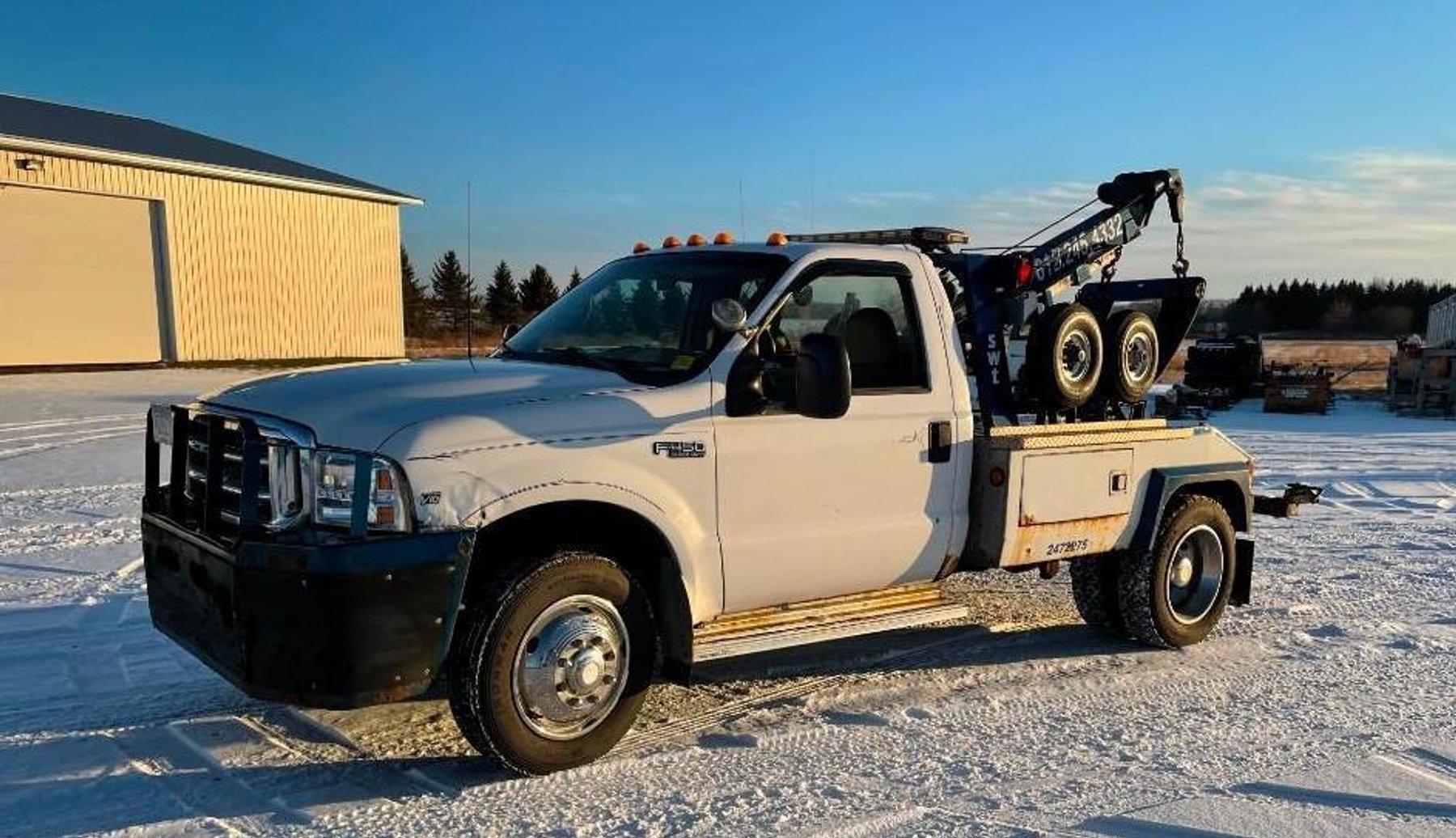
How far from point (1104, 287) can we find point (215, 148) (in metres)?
33.0

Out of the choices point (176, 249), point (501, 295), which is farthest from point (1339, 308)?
point (176, 249)

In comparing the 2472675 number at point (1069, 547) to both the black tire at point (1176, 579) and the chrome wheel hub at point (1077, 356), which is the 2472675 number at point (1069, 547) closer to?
the black tire at point (1176, 579)

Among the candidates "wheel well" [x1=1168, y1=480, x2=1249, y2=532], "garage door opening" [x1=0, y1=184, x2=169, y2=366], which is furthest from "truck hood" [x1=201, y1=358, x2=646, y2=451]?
"garage door opening" [x1=0, y1=184, x2=169, y2=366]

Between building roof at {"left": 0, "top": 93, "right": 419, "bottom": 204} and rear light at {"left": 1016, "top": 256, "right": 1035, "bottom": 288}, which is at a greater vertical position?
building roof at {"left": 0, "top": 93, "right": 419, "bottom": 204}

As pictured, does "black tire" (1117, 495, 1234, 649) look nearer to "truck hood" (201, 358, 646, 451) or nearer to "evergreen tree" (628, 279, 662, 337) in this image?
"evergreen tree" (628, 279, 662, 337)

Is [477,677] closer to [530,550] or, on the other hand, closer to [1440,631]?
[530,550]

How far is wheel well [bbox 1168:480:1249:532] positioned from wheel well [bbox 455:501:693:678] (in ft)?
11.8

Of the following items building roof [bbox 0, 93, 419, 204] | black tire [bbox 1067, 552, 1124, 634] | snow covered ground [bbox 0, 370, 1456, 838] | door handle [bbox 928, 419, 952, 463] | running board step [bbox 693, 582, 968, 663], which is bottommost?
snow covered ground [bbox 0, 370, 1456, 838]

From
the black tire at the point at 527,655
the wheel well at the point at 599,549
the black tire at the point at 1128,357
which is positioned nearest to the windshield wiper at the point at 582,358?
the wheel well at the point at 599,549

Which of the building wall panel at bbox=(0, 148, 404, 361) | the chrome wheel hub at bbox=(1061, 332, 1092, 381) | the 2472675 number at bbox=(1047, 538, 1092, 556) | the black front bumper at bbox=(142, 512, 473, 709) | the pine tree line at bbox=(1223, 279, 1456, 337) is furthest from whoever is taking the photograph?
the pine tree line at bbox=(1223, 279, 1456, 337)

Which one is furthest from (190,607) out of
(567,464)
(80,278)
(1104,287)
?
(80,278)

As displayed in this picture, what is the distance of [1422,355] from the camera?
25391 millimetres

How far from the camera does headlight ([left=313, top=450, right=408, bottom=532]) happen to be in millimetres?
3932

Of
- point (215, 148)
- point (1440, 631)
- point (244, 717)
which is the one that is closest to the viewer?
point (244, 717)
